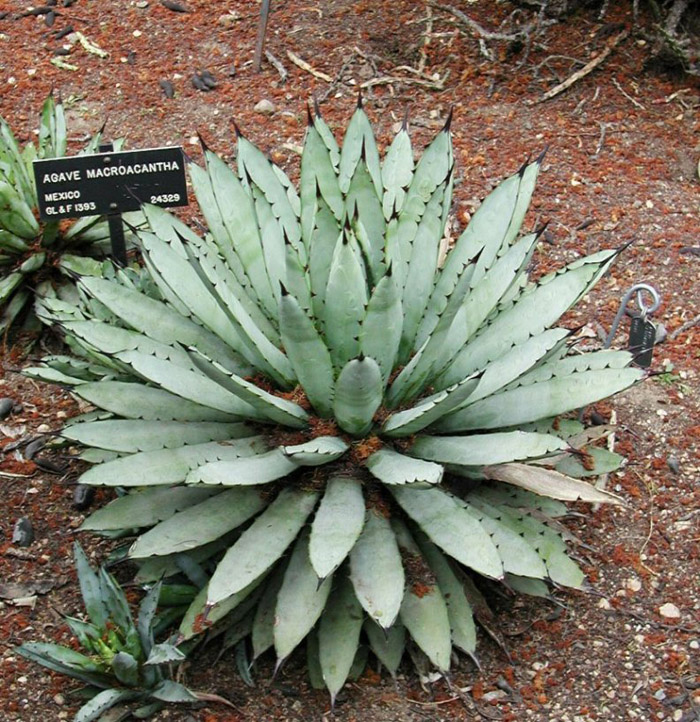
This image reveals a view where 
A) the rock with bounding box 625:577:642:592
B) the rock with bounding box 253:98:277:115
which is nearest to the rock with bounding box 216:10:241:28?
the rock with bounding box 253:98:277:115

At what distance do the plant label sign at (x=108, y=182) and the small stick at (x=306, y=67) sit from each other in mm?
1926

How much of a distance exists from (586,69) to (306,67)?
138 centimetres

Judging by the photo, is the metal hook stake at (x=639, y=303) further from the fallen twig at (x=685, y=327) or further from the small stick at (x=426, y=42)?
the small stick at (x=426, y=42)

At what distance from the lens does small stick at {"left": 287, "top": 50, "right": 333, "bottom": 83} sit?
5137 mm

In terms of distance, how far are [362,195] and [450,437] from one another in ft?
2.26

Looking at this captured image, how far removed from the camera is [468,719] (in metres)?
2.64

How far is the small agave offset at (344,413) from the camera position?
2451mm

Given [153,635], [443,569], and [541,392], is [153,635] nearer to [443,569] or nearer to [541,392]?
[443,569]

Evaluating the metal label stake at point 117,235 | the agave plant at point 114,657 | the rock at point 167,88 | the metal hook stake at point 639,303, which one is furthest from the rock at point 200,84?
the agave plant at point 114,657

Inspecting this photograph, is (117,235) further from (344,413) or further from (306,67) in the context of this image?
(306,67)

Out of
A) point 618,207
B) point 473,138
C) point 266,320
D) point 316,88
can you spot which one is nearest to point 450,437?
point 266,320

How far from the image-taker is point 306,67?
519 cm

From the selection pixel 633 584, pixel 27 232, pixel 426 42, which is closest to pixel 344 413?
pixel 633 584

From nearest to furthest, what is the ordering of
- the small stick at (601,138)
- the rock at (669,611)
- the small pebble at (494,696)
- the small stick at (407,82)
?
the small pebble at (494,696), the rock at (669,611), the small stick at (601,138), the small stick at (407,82)
